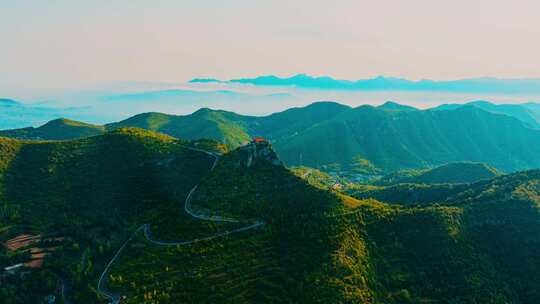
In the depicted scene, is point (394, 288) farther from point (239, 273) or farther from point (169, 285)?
point (169, 285)

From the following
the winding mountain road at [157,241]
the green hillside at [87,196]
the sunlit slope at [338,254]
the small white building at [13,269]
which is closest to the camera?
the sunlit slope at [338,254]

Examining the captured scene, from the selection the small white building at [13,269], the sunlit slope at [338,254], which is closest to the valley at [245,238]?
the sunlit slope at [338,254]

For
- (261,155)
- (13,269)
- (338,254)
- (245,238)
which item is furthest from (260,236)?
(13,269)

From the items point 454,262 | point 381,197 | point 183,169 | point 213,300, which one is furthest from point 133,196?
point 381,197

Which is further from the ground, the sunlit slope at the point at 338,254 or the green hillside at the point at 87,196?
the green hillside at the point at 87,196

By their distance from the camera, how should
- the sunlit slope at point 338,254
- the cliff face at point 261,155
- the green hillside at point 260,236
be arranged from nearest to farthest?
the sunlit slope at point 338,254, the green hillside at point 260,236, the cliff face at point 261,155

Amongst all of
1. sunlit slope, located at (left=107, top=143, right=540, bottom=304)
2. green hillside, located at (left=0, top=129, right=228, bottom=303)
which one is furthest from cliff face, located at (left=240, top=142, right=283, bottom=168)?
green hillside, located at (left=0, top=129, right=228, bottom=303)

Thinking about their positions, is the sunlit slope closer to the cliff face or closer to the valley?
the valley

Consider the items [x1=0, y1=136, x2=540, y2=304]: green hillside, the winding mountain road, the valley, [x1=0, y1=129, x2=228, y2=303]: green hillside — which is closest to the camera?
[x1=0, y1=136, x2=540, y2=304]: green hillside

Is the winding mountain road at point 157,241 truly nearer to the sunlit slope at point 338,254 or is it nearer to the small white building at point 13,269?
the sunlit slope at point 338,254
